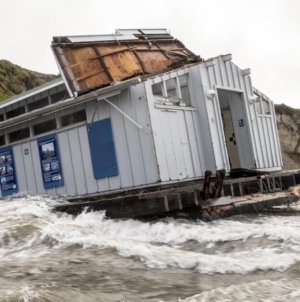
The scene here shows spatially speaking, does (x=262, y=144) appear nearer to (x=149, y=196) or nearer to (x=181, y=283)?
(x=149, y=196)

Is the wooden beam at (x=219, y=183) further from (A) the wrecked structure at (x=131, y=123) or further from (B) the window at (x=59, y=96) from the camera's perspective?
(B) the window at (x=59, y=96)

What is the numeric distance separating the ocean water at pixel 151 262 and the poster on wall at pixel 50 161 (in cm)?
465

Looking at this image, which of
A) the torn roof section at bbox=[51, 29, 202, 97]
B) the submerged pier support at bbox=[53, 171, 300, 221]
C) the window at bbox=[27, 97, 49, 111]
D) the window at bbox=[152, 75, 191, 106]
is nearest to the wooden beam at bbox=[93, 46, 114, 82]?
the torn roof section at bbox=[51, 29, 202, 97]

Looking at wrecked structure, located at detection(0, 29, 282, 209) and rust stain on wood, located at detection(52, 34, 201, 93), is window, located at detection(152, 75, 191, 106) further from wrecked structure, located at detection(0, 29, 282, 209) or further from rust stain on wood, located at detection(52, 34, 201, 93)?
rust stain on wood, located at detection(52, 34, 201, 93)

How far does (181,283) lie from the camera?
5609 mm

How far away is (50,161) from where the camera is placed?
15453mm

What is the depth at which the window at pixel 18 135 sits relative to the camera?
16328 mm

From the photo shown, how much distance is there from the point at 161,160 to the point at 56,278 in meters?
7.54

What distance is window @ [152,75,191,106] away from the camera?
1367cm

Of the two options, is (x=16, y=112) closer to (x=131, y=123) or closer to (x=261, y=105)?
(x=131, y=123)

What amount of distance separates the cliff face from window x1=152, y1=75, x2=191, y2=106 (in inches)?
811

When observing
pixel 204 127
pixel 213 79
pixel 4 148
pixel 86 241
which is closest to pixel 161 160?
pixel 204 127

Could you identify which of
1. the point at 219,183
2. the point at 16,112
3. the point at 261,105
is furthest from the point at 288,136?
the point at 219,183

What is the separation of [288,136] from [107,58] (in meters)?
21.7
